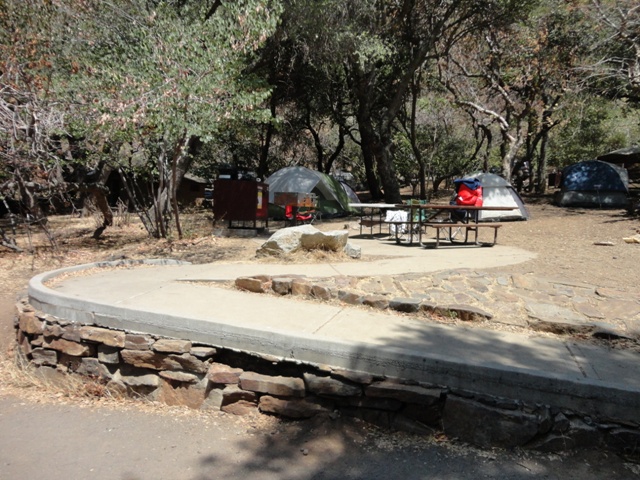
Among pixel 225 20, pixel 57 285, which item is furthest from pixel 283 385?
pixel 225 20

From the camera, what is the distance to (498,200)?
1377 cm

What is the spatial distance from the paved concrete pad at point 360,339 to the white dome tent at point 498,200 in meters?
8.16

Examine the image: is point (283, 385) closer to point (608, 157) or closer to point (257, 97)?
point (257, 97)

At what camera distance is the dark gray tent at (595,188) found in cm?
1573

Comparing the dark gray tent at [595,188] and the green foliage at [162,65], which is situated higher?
the green foliage at [162,65]

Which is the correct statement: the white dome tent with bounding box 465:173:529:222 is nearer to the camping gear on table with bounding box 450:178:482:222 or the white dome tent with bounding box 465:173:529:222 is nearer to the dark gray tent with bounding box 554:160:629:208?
the dark gray tent with bounding box 554:160:629:208

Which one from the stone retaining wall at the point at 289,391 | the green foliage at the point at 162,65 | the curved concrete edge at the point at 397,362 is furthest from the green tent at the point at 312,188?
the curved concrete edge at the point at 397,362

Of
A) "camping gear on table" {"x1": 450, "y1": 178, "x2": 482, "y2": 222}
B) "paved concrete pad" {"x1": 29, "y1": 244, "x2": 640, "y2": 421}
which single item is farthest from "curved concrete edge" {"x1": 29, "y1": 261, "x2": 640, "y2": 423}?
"camping gear on table" {"x1": 450, "y1": 178, "x2": 482, "y2": 222}

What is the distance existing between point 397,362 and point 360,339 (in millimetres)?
471

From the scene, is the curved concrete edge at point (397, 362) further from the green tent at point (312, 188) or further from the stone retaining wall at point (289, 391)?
the green tent at point (312, 188)

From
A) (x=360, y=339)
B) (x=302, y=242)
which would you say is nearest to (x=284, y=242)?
(x=302, y=242)

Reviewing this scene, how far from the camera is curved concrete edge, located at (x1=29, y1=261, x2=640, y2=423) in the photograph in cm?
330

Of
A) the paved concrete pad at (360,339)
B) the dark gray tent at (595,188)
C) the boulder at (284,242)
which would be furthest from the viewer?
the dark gray tent at (595,188)

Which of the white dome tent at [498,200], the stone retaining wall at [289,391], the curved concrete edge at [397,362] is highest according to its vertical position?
the white dome tent at [498,200]
